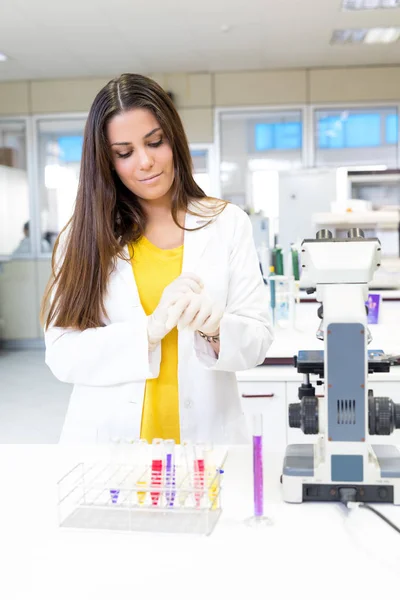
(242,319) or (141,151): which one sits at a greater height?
(141,151)

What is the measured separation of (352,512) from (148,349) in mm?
539

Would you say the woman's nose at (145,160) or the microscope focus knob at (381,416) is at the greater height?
the woman's nose at (145,160)

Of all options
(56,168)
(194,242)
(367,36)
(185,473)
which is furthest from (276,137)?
(185,473)

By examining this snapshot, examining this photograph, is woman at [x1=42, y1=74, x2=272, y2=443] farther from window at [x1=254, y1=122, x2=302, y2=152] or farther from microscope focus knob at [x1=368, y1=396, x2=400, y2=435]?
window at [x1=254, y1=122, x2=302, y2=152]

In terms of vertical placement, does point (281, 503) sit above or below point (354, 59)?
below

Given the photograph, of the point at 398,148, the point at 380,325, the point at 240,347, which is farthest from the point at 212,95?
the point at 240,347

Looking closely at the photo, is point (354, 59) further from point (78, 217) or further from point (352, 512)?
point (352, 512)

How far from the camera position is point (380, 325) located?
2996 mm

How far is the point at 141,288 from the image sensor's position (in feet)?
5.00

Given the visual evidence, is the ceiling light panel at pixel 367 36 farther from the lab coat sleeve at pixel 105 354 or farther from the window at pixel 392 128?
the lab coat sleeve at pixel 105 354

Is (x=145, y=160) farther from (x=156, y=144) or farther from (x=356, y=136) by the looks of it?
(x=356, y=136)

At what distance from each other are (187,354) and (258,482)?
0.51 m

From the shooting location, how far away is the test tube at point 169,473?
1.03m

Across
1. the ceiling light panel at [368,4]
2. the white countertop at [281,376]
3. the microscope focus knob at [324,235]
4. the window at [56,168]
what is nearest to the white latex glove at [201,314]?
the microscope focus knob at [324,235]
